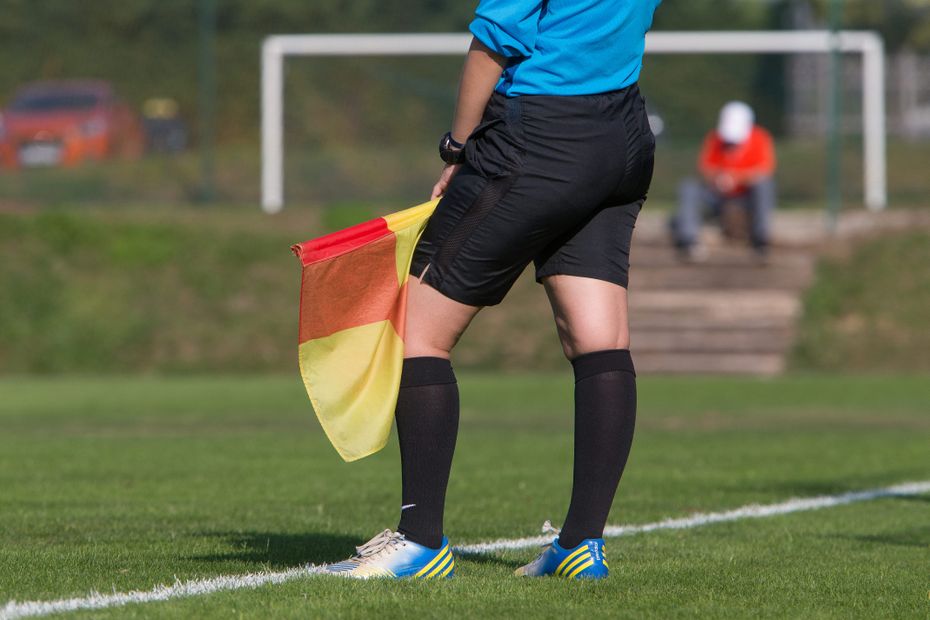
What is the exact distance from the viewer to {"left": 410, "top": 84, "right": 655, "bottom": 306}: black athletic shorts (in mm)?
4332

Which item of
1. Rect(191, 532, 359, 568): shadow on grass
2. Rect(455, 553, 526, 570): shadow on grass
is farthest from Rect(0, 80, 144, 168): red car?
Rect(455, 553, 526, 570): shadow on grass

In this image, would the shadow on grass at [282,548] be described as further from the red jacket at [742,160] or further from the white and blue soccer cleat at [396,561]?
the red jacket at [742,160]

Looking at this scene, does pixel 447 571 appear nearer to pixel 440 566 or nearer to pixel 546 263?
pixel 440 566

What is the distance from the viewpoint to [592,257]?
4.52 metres

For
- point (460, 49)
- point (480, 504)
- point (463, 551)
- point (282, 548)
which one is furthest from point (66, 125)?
point (463, 551)

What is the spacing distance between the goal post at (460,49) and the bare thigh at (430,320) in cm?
1675

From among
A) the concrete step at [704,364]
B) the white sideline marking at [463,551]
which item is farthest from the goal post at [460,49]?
the white sideline marking at [463,551]

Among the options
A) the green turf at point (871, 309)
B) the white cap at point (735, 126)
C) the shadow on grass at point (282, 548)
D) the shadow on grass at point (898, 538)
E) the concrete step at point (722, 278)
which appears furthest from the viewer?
the white cap at point (735, 126)

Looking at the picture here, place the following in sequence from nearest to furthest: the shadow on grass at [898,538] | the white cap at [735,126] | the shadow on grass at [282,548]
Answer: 1. the shadow on grass at [282,548]
2. the shadow on grass at [898,538]
3. the white cap at [735,126]

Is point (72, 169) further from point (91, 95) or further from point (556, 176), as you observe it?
point (556, 176)

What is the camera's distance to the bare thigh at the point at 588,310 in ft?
14.8

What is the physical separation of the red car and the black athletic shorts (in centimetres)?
1785

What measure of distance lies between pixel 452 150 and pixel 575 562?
3.81 ft

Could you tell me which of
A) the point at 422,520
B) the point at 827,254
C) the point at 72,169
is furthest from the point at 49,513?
the point at 72,169
